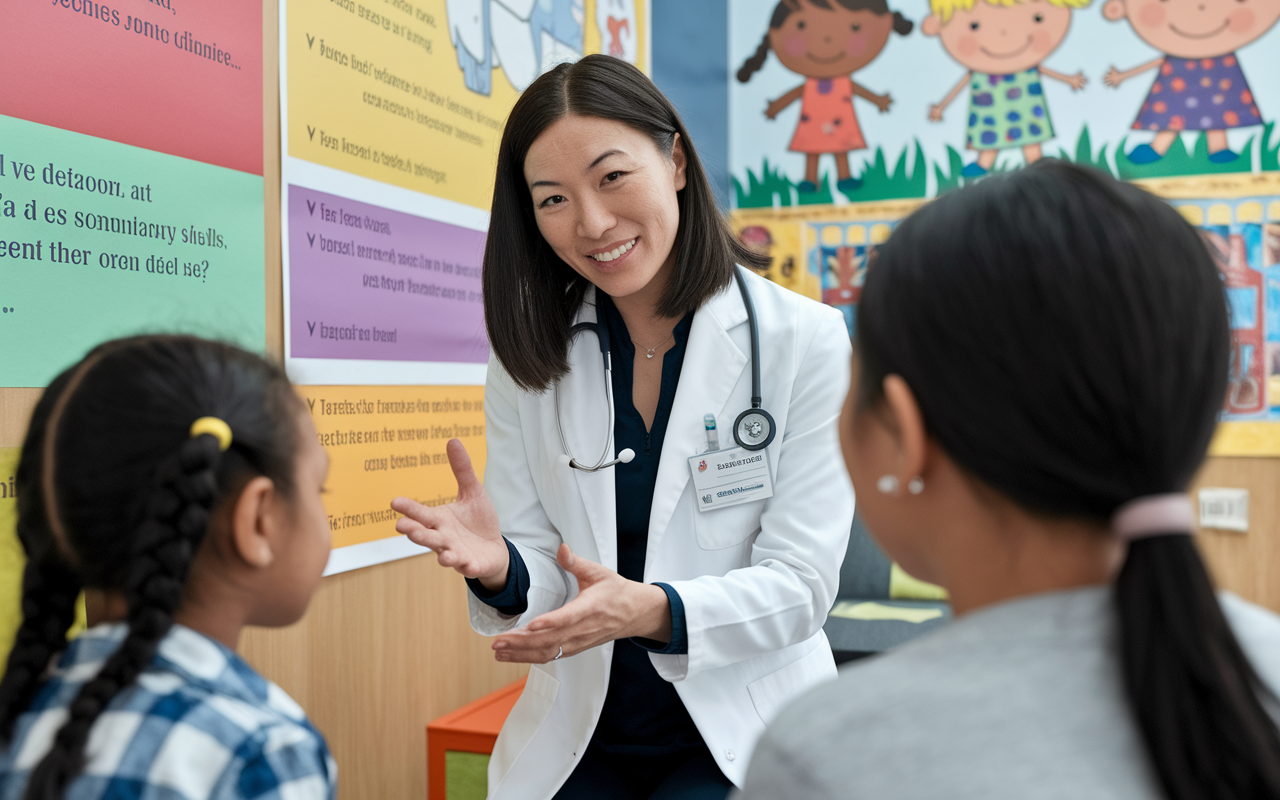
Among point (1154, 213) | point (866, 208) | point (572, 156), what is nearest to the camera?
point (1154, 213)

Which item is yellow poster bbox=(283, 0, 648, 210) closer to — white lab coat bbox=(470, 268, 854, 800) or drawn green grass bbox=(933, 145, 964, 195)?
white lab coat bbox=(470, 268, 854, 800)

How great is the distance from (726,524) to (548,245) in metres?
0.56

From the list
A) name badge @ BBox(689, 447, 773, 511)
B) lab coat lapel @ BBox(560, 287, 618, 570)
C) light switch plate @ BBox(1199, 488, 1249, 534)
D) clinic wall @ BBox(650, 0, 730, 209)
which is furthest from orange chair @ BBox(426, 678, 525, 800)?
light switch plate @ BBox(1199, 488, 1249, 534)

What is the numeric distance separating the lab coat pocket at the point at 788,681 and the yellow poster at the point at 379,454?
2.47 feet

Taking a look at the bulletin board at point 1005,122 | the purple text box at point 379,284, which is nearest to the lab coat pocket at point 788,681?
the purple text box at point 379,284

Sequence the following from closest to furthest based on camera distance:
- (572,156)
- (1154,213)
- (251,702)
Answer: (1154,213) < (251,702) < (572,156)

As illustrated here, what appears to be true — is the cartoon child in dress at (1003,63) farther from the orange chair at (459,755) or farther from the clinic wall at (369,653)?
the orange chair at (459,755)

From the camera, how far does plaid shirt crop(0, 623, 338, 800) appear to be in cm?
66

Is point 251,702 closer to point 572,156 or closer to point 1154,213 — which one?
point 1154,213

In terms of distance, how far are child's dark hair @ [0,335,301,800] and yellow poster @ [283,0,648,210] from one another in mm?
979

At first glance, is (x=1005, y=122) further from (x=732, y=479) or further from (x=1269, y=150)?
(x=732, y=479)

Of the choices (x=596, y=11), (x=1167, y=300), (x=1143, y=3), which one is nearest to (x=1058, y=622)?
(x=1167, y=300)

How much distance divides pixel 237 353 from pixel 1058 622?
67 centimetres

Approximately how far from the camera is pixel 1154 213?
63 cm
